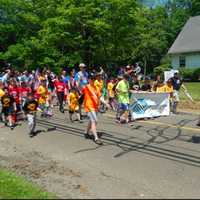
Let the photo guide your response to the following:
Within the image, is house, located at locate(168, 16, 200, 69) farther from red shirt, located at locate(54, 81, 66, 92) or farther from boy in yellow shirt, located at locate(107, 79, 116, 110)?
red shirt, located at locate(54, 81, 66, 92)

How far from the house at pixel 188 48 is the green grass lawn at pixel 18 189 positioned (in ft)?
144

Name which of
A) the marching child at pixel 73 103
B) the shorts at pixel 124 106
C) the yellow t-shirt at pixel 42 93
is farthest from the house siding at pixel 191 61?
the shorts at pixel 124 106

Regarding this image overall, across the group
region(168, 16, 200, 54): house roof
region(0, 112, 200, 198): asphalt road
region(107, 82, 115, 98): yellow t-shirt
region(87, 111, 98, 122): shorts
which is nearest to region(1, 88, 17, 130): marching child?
region(0, 112, 200, 198): asphalt road

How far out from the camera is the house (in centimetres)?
5192

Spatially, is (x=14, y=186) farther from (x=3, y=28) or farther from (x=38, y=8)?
(x=3, y=28)

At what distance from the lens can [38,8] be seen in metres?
43.1

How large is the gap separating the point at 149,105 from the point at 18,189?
11154 mm

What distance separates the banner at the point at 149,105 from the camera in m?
18.2

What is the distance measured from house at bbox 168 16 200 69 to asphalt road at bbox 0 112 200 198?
36.3 meters

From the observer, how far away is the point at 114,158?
10.8 m

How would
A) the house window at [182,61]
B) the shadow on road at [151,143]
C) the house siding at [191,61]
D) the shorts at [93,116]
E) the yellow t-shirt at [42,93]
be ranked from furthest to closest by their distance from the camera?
the house window at [182,61] → the house siding at [191,61] → the yellow t-shirt at [42,93] → the shorts at [93,116] → the shadow on road at [151,143]

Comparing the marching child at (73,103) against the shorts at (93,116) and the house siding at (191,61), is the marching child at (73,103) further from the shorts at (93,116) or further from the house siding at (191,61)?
the house siding at (191,61)

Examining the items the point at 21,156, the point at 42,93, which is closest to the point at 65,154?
the point at 21,156

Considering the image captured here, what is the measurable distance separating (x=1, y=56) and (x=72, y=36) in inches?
502
